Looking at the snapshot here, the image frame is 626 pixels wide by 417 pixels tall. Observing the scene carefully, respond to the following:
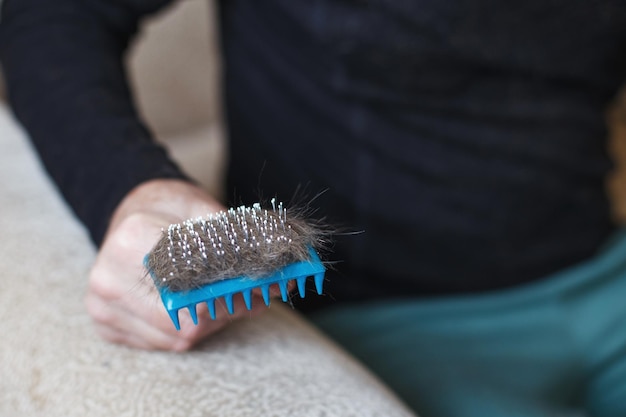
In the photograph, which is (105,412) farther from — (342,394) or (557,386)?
(557,386)

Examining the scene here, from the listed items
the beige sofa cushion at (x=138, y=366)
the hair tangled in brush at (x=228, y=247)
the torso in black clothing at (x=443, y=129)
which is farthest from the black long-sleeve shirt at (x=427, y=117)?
the hair tangled in brush at (x=228, y=247)

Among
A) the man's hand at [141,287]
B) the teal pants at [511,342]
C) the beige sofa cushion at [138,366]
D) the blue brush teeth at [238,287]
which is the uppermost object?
the blue brush teeth at [238,287]

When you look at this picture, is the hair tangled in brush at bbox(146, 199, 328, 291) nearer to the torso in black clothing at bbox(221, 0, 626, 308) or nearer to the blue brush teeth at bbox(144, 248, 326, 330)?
the blue brush teeth at bbox(144, 248, 326, 330)

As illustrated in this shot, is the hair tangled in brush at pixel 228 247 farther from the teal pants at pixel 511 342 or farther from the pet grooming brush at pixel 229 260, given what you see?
the teal pants at pixel 511 342

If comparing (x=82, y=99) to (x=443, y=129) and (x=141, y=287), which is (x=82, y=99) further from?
(x=443, y=129)

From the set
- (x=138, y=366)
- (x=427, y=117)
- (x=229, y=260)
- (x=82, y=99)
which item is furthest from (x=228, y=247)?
(x=427, y=117)

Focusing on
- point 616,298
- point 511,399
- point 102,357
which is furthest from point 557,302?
point 102,357
